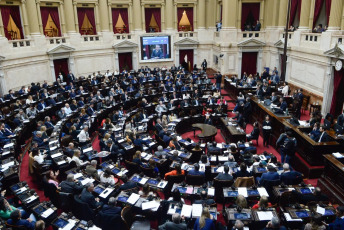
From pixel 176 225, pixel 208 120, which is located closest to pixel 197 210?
pixel 176 225

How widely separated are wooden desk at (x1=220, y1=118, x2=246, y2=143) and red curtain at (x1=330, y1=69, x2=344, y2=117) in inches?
256

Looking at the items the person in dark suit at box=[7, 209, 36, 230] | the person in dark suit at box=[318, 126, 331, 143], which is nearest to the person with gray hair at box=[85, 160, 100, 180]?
the person in dark suit at box=[7, 209, 36, 230]

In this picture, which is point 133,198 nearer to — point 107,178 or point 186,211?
point 107,178

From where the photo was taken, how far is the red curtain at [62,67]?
23734 millimetres

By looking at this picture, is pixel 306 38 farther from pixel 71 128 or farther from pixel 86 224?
pixel 86 224

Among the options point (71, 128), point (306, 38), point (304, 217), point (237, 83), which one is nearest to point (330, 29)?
point (306, 38)

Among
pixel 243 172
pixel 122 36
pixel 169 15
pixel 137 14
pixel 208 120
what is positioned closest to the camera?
pixel 243 172

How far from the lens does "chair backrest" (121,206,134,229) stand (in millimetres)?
7145

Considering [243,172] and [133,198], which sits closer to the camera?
[133,198]

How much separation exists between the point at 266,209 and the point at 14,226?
20.2ft

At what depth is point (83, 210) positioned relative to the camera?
7.75 m

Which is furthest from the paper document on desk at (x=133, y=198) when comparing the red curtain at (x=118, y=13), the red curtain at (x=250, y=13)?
the red curtain at (x=118, y=13)

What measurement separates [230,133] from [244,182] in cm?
501

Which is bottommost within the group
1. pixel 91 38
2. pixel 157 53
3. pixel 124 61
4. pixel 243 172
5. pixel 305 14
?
pixel 243 172
